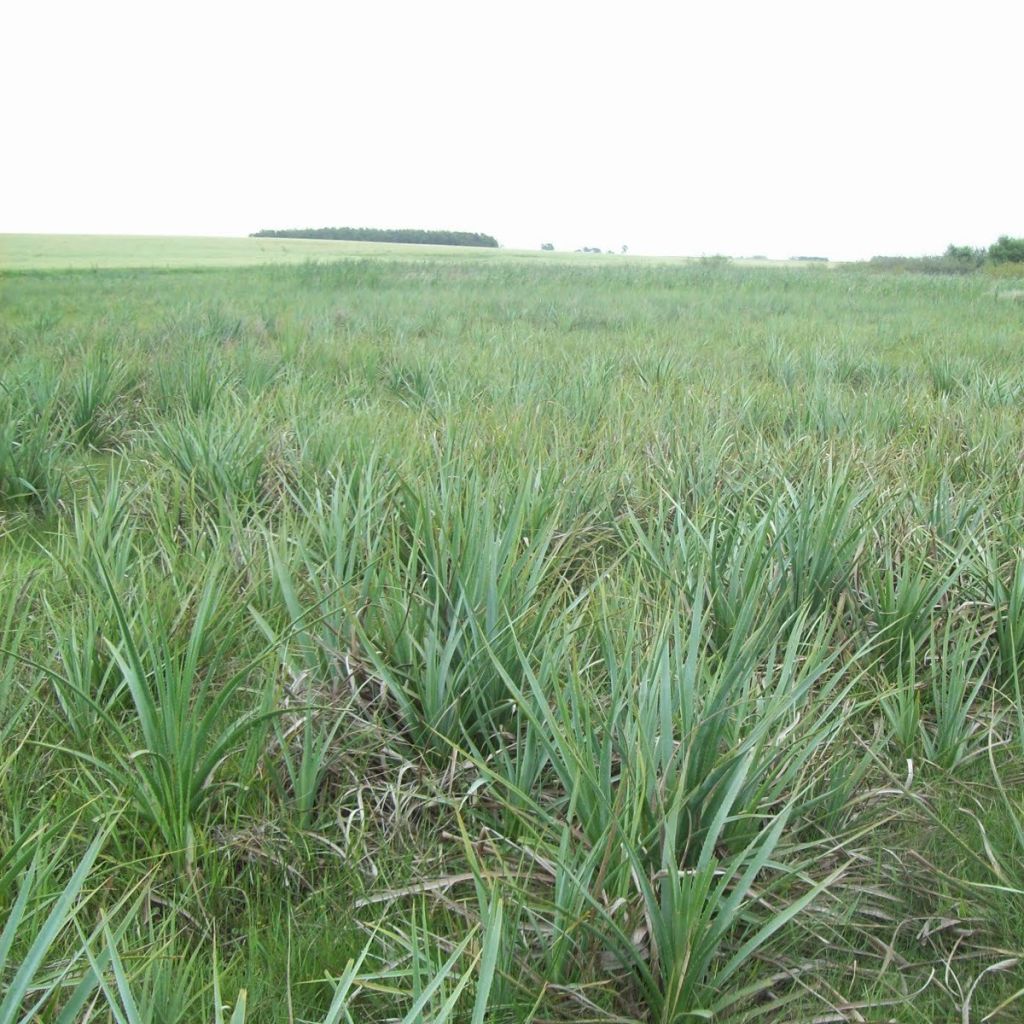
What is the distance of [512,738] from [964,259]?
31.9m

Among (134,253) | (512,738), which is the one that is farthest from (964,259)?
(512,738)

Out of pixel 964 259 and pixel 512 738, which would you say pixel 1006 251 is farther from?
pixel 512 738

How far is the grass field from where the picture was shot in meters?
0.95

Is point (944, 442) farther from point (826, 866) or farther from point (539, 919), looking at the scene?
point (539, 919)

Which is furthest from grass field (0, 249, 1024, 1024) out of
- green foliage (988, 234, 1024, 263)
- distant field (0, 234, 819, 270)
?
green foliage (988, 234, 1024, 263)

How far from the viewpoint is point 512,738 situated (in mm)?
1406

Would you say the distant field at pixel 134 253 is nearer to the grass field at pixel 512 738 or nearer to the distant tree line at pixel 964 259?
the grass field at pixel 512 738

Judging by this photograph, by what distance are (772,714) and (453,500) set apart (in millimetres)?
1055

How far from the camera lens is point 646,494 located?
2.55 meters

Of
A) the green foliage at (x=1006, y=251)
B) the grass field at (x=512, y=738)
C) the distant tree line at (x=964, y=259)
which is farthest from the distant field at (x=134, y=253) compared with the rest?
the green foliage at (x=1006, y=251)

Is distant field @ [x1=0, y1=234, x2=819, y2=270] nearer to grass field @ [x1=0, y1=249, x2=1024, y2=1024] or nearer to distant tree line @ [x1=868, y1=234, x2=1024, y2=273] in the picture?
grass field @ [x1=0, y1=249, x2=1024, y2=1024]

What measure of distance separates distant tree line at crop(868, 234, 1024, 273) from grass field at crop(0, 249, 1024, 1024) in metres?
28.1

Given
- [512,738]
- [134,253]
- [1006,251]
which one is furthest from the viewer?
[1006,251]

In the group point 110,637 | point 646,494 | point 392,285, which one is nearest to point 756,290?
point 392,285
